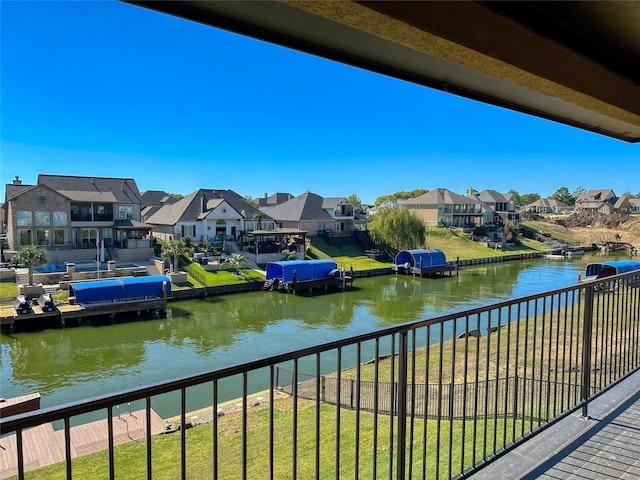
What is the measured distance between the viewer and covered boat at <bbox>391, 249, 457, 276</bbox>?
29.3 meters

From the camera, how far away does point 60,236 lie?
26094 millimetres

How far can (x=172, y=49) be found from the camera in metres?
20.3

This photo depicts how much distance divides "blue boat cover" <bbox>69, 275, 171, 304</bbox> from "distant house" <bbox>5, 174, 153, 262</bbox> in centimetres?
768

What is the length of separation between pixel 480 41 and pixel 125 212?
3096 cm

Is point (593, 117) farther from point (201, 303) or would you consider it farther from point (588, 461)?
point (201, 303)

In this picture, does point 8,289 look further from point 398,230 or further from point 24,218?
point 398,230

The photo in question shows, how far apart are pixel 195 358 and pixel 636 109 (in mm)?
12755

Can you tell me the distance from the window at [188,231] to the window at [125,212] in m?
3.69

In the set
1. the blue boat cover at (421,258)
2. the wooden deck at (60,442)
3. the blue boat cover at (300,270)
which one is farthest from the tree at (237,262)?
the wooden deck at (60,442)

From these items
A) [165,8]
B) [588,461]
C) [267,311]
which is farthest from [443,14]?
[267,311]

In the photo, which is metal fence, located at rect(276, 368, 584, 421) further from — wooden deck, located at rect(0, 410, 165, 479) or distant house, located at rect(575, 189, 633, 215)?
distant house, located at rect(575, 189, 633, 215)

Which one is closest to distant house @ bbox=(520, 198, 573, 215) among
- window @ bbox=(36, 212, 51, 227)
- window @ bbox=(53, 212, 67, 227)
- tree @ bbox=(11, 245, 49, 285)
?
Answer: window @ bbox=(53, 212, 67, 227)

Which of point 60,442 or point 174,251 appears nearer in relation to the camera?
point 60,442

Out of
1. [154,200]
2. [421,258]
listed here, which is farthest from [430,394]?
[154,200]
